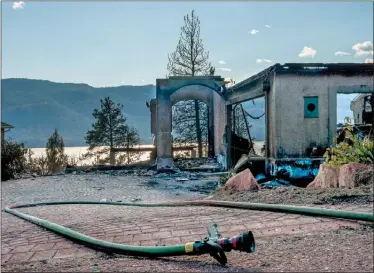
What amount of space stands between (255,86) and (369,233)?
903 cm

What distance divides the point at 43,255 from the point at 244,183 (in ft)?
12.0

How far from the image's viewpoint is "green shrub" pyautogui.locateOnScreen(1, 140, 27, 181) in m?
15.8

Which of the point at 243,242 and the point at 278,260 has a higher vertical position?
the point at 243,242

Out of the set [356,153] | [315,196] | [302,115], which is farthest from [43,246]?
[302,115]

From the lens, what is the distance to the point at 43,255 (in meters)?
3.04

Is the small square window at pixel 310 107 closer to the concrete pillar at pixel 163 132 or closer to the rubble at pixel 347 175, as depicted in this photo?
the rubble at pixel 347 175

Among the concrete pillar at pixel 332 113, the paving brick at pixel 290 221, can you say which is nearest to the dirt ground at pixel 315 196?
the paving brick at pixel 290 221

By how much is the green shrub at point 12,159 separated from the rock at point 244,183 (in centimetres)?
1255

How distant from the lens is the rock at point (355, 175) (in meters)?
4.48

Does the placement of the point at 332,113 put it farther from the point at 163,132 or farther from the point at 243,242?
the point at 243,242

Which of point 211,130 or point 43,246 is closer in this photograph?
point 43,246

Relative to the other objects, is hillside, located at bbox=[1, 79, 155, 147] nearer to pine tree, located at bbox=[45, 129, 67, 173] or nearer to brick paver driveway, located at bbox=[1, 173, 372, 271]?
pine tree, located at bbox=[45, 129, 67, 173]

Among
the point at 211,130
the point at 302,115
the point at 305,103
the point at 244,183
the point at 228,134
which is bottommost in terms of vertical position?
the point at 244,183

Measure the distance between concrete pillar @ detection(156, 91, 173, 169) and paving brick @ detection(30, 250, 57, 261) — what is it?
11821 millimetres
